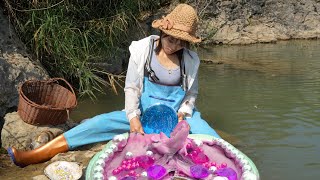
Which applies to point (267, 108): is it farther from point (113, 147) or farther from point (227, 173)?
point (113, 147)

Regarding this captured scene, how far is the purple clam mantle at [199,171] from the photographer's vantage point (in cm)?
273

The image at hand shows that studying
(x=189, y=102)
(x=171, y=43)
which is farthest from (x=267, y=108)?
(x=171, y=43)

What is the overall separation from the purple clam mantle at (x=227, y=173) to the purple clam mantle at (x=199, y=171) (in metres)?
0.08

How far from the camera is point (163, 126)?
3.37 metres

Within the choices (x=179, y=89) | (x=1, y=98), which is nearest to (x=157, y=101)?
(x=179, y=89)

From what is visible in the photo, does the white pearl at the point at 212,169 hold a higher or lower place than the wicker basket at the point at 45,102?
higher

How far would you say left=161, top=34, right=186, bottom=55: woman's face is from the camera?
3.29 meters

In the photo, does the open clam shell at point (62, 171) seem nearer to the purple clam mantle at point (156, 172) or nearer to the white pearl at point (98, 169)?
the white pearl at point (98, 169)

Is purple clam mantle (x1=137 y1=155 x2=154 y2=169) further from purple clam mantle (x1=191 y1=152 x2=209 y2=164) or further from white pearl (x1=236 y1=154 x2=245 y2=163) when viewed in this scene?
white pearl (x1=236 y1=154 x2=245 y2=163)

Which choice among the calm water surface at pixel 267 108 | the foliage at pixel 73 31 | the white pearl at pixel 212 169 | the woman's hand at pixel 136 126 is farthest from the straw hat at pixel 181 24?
the foliage at pixel 73 31

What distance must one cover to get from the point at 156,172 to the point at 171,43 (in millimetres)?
1105

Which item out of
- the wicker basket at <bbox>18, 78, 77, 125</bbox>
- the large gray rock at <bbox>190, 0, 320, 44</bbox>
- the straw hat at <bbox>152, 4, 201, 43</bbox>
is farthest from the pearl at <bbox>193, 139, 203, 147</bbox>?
the large gray rock at <bbox>190, 0, 320, 44</bbox>

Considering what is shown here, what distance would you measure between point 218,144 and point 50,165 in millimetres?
1287

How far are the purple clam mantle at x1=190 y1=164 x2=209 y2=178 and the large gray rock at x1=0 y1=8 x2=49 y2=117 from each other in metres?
2.37
